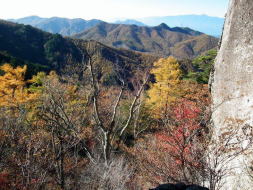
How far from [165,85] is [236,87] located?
14456 mm

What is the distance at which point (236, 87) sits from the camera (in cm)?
1163

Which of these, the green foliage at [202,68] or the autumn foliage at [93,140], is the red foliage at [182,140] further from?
the green foliage at [202,68]

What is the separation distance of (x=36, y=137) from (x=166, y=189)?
23.3 ft

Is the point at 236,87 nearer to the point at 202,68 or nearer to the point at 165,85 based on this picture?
the point at 202,68

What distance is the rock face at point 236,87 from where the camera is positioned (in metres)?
9.95

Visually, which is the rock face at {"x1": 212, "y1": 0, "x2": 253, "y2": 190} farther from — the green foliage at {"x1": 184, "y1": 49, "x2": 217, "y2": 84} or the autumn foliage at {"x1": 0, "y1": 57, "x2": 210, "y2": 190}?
the green foliage at {"x1": 184, "y1": 49, "x2": 217, "y2": 84}

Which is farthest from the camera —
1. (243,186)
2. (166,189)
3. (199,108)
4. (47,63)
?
(47,63)

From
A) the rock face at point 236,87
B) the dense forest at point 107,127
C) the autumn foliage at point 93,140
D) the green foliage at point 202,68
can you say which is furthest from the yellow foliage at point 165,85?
the rock face at point 236,87

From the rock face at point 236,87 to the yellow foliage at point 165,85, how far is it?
466 inches

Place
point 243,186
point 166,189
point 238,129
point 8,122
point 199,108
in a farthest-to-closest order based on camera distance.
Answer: point 199,108, point 8,122, point 238,129, point 243,186, point 166,189

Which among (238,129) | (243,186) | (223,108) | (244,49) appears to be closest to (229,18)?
(244,49)

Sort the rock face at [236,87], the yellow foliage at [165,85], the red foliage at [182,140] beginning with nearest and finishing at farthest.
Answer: the red foliage at [182,140] → the rock face at [236,87] → the yellow foliage at [165,85]

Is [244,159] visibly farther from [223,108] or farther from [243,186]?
[223,108]

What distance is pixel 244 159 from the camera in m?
9.71
